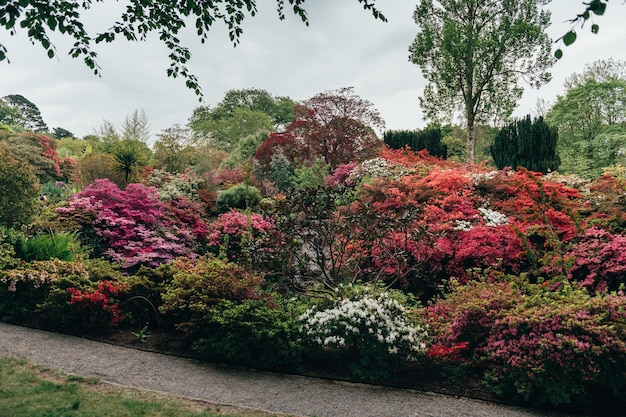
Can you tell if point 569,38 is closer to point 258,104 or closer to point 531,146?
point 531,146

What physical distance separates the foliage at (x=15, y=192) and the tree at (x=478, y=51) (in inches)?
672

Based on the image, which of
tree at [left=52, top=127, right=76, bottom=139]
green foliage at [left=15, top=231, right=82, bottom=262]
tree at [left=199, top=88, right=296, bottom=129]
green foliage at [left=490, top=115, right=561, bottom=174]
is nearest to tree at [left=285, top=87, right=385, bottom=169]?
green foliage at [left=490, top=115, right=561, bottom=174]

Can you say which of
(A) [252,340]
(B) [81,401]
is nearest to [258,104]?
(A) [252,340]

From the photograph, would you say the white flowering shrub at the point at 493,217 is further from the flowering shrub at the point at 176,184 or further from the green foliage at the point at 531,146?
the green foliage at the point at 531,146

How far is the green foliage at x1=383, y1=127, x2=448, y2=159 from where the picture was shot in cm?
2106

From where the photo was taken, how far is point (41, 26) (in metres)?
4.21

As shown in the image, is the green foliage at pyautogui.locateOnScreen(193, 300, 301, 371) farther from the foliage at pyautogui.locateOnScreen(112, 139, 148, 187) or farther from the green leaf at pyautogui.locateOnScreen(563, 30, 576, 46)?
the foliage at pyautogui.locateOnScreen(112, 139, 148, 187)

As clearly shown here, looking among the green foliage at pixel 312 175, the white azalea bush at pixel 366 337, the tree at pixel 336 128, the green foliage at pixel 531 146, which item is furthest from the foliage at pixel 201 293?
the green foliage at pixel 531 146

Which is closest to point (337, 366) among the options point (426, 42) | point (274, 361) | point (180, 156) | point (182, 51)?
point (274, 361)

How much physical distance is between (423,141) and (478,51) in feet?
15.7

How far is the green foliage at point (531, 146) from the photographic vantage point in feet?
54.1

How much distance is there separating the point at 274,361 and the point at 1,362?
2986 millimetres

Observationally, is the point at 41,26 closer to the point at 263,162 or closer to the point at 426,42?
the point at 263,162

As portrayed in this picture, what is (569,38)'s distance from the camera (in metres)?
2.22
